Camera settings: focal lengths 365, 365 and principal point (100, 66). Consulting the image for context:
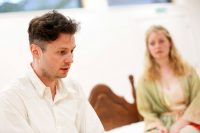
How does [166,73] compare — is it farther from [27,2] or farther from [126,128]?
[27,2]

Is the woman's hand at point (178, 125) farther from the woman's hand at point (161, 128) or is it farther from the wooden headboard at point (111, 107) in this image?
the wooden headboard at point (111, 107)

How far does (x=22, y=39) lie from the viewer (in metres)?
2.67

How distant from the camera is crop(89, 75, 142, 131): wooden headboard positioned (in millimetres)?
2910

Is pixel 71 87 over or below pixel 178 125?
over

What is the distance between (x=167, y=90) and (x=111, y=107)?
0.62m

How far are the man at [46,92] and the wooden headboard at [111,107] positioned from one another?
1202 mm

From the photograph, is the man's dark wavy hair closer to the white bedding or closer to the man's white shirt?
the man's white shirt

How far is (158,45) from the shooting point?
2.47 meters

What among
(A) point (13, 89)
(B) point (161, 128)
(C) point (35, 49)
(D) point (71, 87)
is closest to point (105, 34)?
(B) point (161, 128)

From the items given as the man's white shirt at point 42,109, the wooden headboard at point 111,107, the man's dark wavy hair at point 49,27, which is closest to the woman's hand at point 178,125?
the wooden headboard at point 111,107

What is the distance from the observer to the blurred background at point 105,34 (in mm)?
2639

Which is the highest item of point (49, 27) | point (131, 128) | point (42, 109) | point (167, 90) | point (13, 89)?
point (49, 27)

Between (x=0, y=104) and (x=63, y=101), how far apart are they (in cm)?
31

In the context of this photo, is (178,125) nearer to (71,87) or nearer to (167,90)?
(167,90)
